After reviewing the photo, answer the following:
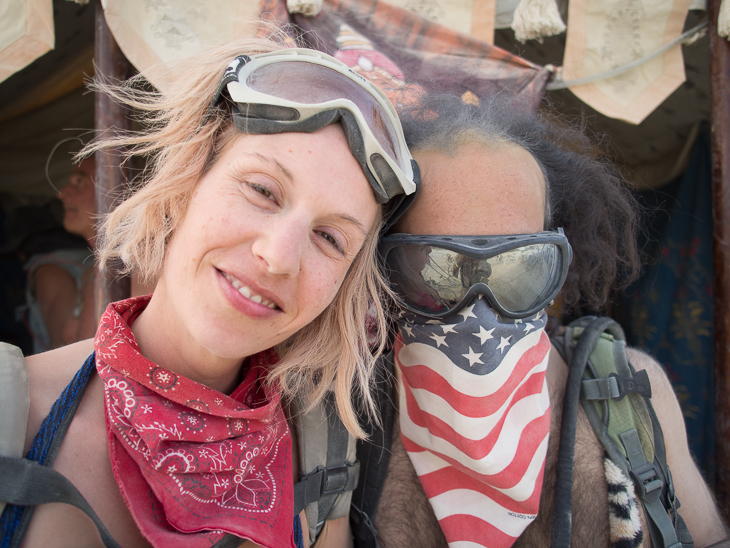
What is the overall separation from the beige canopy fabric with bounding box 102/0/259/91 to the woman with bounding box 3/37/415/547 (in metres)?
1.07

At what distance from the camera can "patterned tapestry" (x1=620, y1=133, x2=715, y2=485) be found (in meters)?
3.64

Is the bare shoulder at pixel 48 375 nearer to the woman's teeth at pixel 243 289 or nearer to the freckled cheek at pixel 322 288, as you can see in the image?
the woman's teeth at pixel 243 289

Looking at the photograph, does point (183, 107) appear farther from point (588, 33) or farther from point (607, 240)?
point (588, 33)

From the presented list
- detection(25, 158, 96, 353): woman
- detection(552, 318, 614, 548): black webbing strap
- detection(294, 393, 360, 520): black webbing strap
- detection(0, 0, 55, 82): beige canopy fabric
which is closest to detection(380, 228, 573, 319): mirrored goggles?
detection(552, 318, 614, 548): black webbing strap

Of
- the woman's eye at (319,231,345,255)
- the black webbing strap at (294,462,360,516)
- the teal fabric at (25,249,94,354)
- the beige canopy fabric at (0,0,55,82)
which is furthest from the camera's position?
the teal fabric at (25,249,94,354)

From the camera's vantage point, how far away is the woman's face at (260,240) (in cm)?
111

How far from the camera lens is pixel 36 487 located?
92 cm

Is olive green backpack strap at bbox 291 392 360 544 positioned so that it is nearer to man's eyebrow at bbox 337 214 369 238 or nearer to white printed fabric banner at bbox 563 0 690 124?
man's eyebrow at bbox 337 214 369 238

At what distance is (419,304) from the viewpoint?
1.61 m

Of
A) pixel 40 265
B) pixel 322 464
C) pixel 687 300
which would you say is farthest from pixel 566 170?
pixel 40 265

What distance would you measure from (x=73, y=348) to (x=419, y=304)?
1090 millimetres

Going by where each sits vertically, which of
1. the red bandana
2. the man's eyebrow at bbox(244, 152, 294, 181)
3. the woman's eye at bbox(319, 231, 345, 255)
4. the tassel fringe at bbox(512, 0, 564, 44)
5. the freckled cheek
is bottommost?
the red bandana

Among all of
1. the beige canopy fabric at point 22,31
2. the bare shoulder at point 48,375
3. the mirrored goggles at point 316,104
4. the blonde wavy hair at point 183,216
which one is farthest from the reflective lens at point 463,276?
the beige canopy fabric at point 22,31

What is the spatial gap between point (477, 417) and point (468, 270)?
1.63ft
